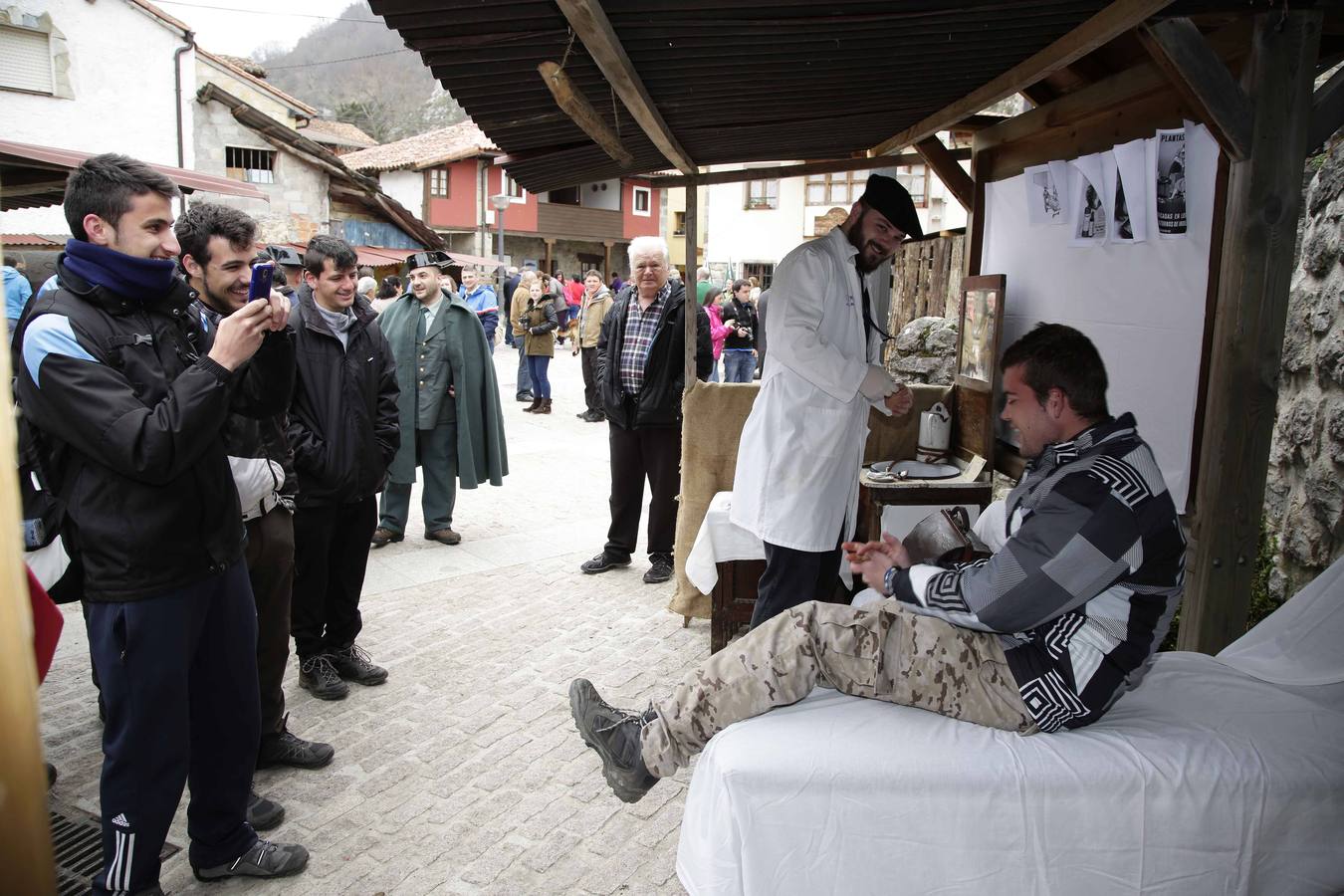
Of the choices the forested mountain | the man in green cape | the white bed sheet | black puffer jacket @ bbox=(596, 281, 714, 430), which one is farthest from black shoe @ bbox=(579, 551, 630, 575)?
the forested mountain

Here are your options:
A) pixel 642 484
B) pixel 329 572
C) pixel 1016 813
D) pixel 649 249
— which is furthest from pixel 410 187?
pixel 1016 813

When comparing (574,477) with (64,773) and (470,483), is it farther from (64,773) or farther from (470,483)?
(64,773)

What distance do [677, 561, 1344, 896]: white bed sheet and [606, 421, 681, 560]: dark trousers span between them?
342 cm

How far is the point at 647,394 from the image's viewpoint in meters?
5.64

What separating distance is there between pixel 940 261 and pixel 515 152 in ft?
18.9

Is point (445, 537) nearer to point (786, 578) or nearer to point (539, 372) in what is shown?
point (786, 578)

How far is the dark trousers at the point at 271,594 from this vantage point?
330 cm

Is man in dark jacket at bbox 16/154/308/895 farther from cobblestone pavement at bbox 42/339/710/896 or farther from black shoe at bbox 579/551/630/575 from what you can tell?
black shoe at bbox 579/551/630/575

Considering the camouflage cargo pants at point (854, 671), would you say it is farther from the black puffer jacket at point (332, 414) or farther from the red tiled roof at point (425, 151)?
the red tiled roof at point (425, 151)

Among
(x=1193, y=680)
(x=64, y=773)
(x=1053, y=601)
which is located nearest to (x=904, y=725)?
(x=1053, y=601)

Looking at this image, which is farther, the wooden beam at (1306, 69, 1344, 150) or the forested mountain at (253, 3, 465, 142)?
the forested mountain at (253, 3, 465, 142)

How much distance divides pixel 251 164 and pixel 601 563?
850 inches

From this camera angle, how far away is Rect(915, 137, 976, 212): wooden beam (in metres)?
4.97

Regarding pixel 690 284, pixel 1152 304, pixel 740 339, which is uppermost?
pixel 690 284
